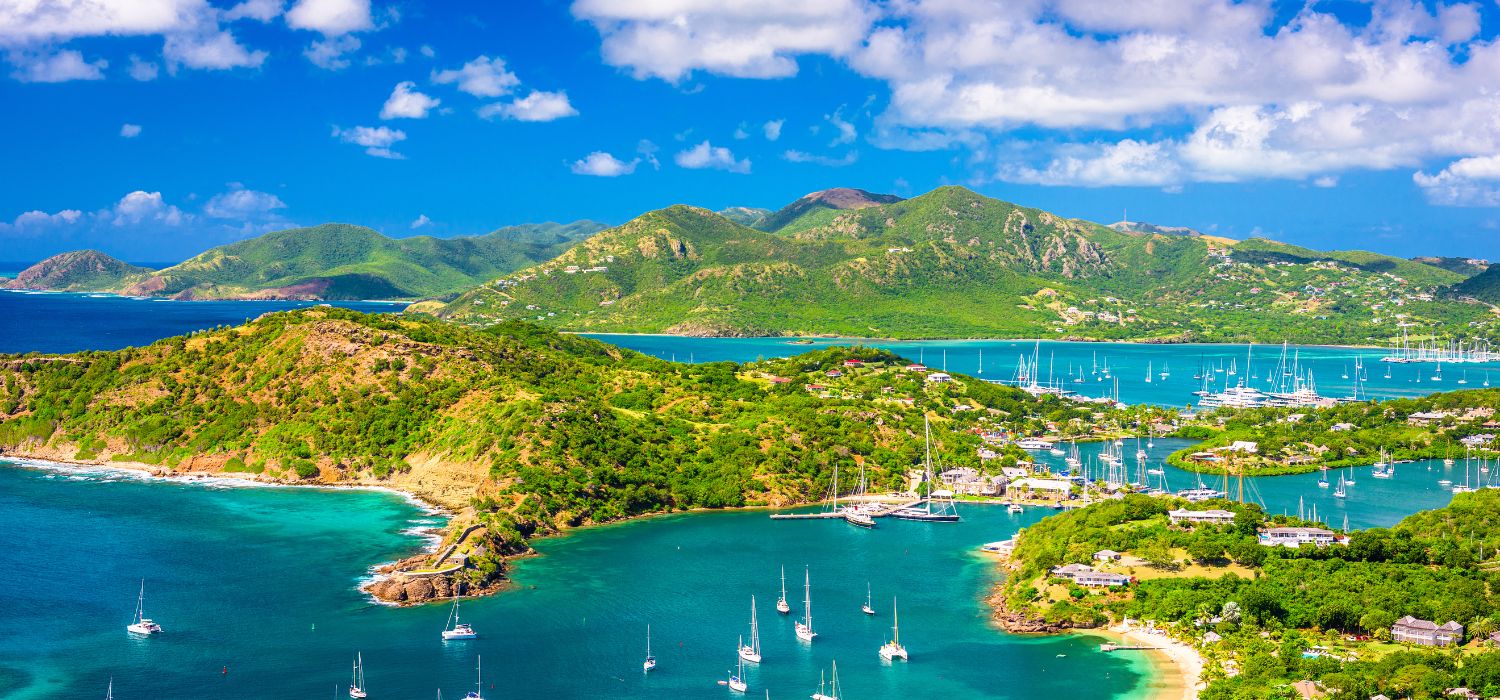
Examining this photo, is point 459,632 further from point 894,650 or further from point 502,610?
point 894,650

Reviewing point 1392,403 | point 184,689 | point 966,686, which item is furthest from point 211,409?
point 1392,403

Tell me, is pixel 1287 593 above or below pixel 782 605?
above

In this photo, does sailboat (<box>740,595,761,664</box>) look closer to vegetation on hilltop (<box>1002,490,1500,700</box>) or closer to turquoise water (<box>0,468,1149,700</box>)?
turquoise water (<box>0,468,1149,700</box>)

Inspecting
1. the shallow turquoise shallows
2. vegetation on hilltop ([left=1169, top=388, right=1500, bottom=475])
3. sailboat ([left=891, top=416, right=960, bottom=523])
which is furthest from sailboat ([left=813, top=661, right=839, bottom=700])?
vegetation on hilltop ([left=1169, top=388, right=1500, bottom=475])

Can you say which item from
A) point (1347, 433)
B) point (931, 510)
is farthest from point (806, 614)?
point (1347, 433)

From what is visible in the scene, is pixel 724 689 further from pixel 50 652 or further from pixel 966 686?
pixel 50 652
